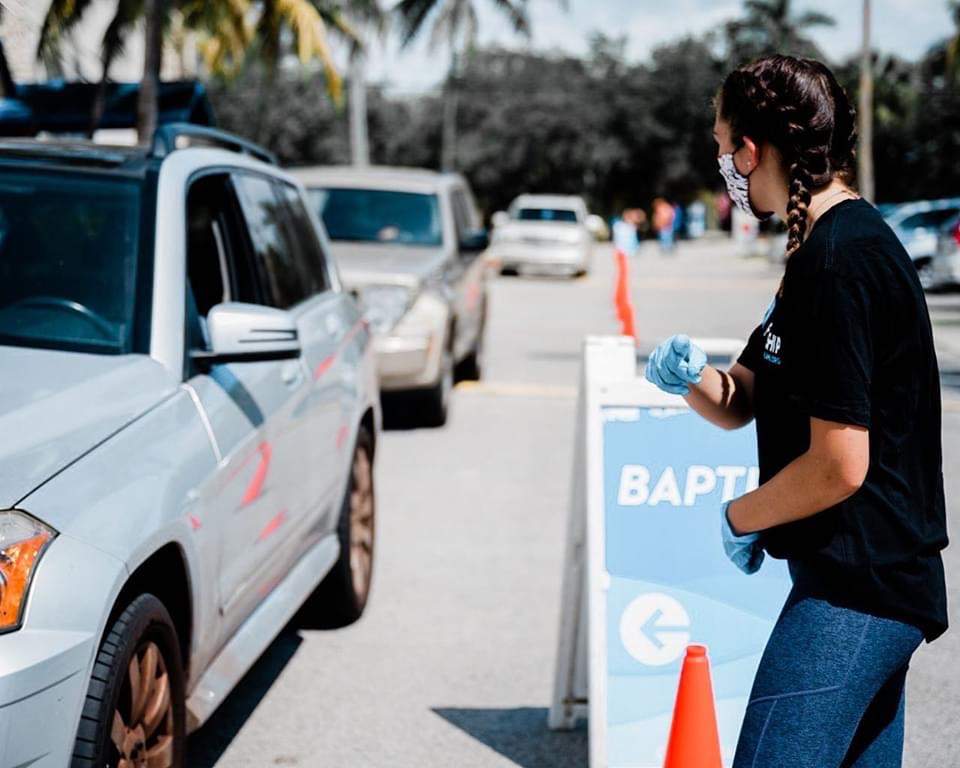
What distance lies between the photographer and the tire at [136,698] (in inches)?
115

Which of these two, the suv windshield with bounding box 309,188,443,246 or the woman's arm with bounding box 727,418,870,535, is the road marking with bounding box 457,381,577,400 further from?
the woman's arm with bounding box 727,418,870,535

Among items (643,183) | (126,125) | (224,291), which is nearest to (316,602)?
(224,291)

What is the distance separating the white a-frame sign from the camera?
3.93 metres

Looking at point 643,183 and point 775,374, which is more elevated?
point 775,374

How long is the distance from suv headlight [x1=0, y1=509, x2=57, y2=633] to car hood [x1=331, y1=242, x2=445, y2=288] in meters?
7.44

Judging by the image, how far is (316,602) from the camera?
587 centimetres

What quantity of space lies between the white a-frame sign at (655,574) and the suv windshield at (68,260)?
4.68 ft

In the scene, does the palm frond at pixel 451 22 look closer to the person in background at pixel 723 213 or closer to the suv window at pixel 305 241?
the person in background at pixel 723 213

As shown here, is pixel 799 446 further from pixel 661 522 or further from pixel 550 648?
pixel 550 648

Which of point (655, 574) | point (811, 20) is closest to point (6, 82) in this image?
point (655, 574)

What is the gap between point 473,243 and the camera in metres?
11.8

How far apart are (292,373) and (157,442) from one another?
1354mm

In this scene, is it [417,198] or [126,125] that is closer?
[417,198]

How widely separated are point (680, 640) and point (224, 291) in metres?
1.99
